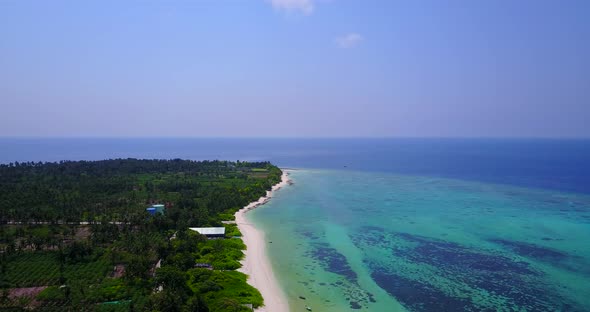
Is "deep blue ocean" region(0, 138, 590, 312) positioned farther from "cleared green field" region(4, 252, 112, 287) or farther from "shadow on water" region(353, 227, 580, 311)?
"cleared green field" region(4, 252, 112, 287)

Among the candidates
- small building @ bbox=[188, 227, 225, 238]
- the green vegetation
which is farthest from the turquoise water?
small building @ bbox=[188, 227, 225, 238]

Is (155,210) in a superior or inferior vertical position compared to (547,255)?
superior

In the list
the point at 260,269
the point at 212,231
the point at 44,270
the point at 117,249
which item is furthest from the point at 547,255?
the point at 44,270

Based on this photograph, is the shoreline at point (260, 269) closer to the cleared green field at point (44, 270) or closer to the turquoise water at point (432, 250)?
the turquoise water at point (432, 250)

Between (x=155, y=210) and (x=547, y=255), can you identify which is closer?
(x=547, y=255)

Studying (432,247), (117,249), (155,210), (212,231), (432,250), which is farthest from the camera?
(155,210)

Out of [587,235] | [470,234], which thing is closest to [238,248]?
[470,234]

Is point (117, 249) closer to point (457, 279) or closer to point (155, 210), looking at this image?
point (155, 210)
